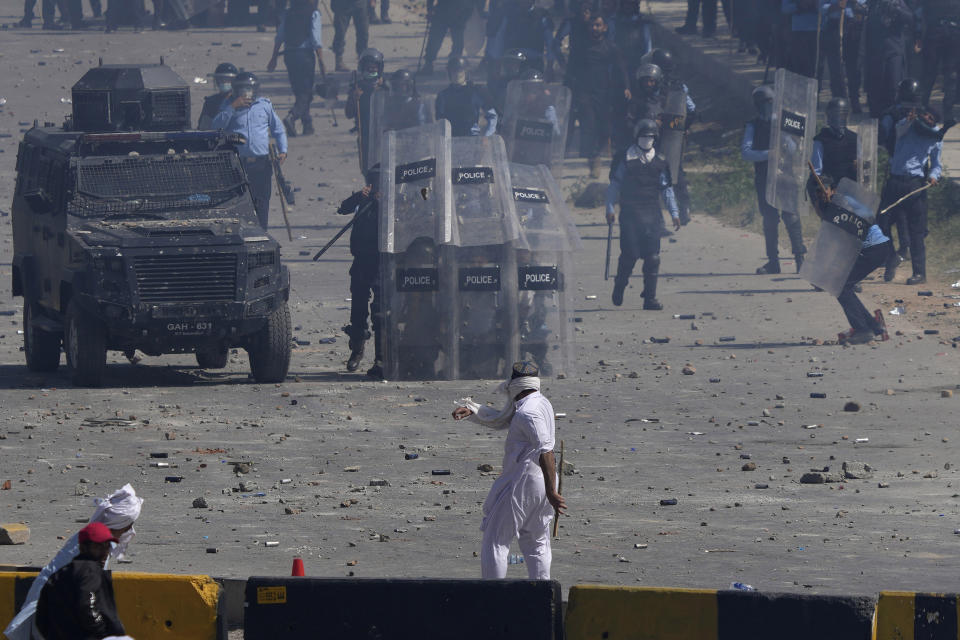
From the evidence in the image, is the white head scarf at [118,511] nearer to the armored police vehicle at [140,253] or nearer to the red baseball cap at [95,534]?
the red baseball cap at [95,534]

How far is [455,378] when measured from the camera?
16.0m

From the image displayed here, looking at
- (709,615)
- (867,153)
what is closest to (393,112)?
(867,153)

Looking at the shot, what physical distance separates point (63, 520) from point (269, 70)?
22.7 metres

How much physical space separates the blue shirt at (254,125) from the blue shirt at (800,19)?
7937 millimetres

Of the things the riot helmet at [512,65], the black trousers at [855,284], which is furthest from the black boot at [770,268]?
the riot helmet at [512,65]

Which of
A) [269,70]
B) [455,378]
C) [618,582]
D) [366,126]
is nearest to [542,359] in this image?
[455,378]

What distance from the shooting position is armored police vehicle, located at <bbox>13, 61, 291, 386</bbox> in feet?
48.9

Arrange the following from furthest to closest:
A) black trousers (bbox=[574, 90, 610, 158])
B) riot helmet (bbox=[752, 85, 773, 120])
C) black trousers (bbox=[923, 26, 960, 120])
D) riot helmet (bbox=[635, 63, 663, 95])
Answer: black trousers (bbox=[574, 90, 610, 158])
black trousers (bbox=[923, 26, 960, 120])
riot helmet (bbox=[635, 63, 663, 95])
riot helmet (bbox=[752, 85, 773, 120])

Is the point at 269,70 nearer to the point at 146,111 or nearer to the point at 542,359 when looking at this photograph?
the point at 146,111

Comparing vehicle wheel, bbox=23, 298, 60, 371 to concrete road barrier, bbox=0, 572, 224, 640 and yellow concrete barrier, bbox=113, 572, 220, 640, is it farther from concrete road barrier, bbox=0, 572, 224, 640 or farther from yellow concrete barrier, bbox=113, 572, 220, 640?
yellow concrete barrier, bbox=113, 572, 220, 640

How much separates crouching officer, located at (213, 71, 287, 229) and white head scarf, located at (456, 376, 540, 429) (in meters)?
12.0

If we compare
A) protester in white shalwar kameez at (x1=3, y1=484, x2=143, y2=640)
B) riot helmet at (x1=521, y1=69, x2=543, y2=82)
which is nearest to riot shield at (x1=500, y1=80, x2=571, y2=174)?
riot helmet at (x1=521, y1=69, x2=543, y2=82)

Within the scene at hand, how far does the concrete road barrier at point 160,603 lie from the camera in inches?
309

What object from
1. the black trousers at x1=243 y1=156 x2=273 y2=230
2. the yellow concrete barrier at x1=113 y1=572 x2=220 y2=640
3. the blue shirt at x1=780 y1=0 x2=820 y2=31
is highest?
the blue shirt at x1=780 y1=0 x2=820 y2=31
